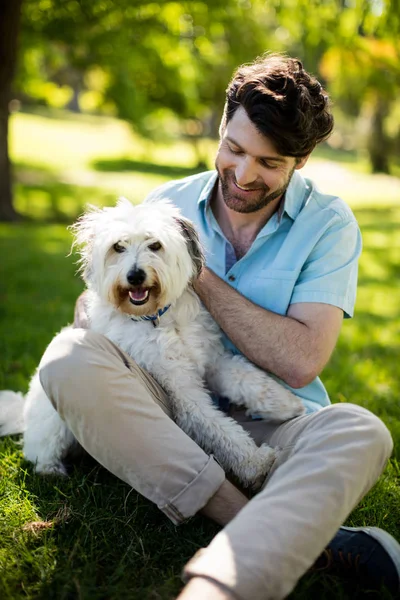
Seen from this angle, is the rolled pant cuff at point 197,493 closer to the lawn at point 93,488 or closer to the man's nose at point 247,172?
the lawn at point 93,488

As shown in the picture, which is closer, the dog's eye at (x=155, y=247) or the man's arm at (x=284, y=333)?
the man's arm at (x=284, y=333)

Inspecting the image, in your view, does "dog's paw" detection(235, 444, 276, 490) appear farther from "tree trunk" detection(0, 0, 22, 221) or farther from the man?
"tree trunk" detection(0, 0, 22, 221)

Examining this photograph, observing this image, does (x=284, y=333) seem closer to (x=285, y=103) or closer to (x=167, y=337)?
(x=167, y=337)

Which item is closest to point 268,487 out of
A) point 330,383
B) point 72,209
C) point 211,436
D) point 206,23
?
point 211,436

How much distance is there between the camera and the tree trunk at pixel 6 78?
28.8 ft

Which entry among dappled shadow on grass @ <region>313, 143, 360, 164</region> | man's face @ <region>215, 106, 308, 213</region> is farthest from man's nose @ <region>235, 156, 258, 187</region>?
dappled shadow on grass @ <region>313, 143, 360, 164</region>

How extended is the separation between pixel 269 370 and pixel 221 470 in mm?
609

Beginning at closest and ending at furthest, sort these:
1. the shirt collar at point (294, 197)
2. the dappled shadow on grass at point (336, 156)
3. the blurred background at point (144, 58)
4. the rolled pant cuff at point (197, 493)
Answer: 1. the rolled pant cuff at point (197, 493)
2. the shirt collar at point (294, 197)
3. the blurred background at point (144, 58)
4. the dappled shadow on grass at point (336, 156)

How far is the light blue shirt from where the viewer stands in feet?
8.84

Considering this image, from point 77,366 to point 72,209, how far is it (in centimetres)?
1119

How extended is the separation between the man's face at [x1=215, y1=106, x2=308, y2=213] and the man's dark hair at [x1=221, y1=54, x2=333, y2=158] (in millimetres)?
41

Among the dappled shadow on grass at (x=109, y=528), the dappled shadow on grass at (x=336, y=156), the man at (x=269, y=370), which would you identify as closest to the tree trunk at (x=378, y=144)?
the dappled shadow on grass at (x=336, y=156)

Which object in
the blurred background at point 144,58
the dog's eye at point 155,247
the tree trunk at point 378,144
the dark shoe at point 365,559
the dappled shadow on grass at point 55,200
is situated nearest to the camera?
the dark shoe at point 365,559

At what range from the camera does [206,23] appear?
987 centimetres
